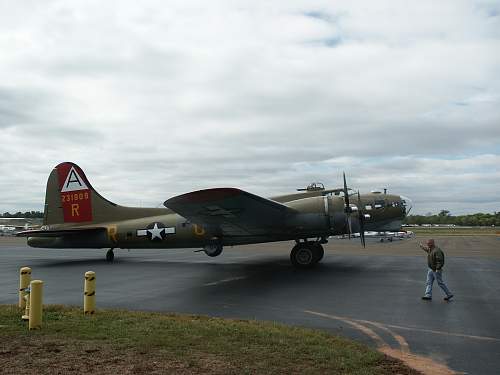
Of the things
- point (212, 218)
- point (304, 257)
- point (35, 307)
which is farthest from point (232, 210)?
point (35, 307)

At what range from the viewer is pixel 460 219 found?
170m

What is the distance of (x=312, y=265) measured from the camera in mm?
19031

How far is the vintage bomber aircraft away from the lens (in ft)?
55.5

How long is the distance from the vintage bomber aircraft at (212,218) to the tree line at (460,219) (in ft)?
465

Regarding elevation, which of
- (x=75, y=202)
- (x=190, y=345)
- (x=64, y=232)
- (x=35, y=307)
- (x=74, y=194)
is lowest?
(x=190, y=345)

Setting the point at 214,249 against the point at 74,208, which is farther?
the point at 74,208

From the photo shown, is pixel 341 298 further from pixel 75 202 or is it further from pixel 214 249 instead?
pixel 75 202

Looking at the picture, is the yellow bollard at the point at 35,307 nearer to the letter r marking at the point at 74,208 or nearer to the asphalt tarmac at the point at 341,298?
the asphalt tarmac at the point at 341,298

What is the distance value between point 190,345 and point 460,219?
183752 mm

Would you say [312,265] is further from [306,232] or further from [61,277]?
[61,277]

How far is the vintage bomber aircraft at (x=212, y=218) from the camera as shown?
1691 centimetres

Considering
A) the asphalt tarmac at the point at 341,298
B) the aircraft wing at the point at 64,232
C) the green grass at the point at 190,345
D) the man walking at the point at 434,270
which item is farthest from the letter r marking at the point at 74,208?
the man walking at the point at 434,270

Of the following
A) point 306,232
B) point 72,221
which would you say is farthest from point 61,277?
point 306,232

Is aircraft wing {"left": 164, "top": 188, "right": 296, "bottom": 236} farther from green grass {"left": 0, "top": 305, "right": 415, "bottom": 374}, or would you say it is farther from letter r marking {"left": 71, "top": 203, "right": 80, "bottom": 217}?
letter r marking {"left": 71, "top": 203, "right": 80, "bottom": 217}
